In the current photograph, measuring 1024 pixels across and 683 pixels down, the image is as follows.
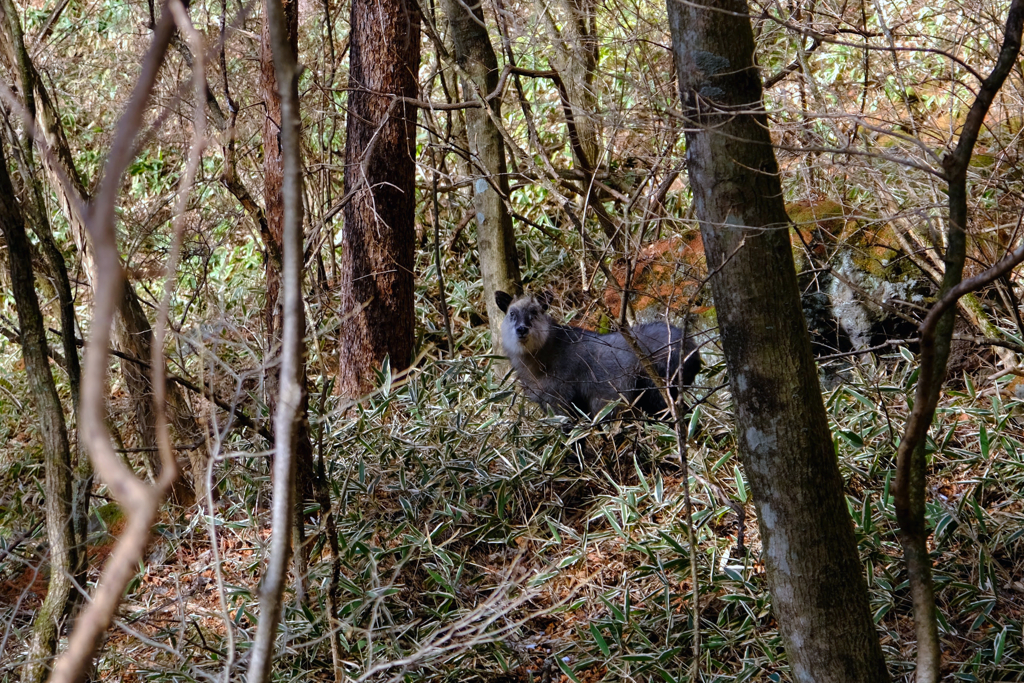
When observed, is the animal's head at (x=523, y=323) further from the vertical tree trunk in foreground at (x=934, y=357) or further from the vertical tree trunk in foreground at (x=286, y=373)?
the vertical tree trunk in foreground at (x=286, y=373)

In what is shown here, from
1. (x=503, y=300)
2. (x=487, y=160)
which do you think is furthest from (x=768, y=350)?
(x=487, y=160)

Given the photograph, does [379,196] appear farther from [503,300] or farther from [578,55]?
[578,55]

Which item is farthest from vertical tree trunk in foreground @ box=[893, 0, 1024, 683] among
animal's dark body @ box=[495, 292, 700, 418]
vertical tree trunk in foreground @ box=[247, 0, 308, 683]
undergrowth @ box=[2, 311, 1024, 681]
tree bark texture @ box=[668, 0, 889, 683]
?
animal's dark body @ box=[495, 292, 700, 418]

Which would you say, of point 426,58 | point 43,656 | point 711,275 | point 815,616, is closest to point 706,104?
point 711,275

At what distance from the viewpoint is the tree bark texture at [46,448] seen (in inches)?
123

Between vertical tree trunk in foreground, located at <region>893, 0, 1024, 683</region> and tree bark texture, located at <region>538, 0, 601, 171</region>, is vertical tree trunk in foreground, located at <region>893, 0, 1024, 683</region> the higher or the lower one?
the lower one

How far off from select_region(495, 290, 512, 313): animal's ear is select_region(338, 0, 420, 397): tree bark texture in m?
0.68

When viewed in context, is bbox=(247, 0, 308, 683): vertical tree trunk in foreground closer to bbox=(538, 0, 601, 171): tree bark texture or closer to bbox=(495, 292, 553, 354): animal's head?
bbox=(495, 292, 553, 354): animal's head

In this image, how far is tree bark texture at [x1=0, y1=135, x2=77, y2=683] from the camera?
3.14 m

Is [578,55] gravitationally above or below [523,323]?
above

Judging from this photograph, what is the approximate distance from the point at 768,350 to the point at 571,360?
9.67ft

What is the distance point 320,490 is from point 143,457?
2.26 metres

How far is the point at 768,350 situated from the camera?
228 centimetres

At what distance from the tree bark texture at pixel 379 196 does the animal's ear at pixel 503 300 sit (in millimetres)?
682
